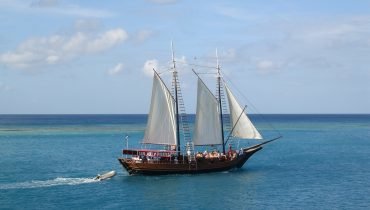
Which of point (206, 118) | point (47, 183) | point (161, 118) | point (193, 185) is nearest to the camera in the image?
point (193, 185)

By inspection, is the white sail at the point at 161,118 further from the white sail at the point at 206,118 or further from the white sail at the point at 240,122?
the white sail at the point at 240,122

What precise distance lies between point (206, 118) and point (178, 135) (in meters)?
5.04

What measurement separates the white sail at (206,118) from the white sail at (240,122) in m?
2.40

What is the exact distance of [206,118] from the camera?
72.8 metres

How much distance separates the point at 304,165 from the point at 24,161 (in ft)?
141

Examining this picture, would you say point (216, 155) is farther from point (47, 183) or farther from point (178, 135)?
point (47, 183)

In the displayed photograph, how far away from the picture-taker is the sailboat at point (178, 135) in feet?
226

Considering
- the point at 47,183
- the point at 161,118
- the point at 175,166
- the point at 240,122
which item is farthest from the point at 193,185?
the point at 47,183

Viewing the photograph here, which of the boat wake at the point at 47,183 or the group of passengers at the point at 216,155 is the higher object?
the group of passengers at the point at 216,155

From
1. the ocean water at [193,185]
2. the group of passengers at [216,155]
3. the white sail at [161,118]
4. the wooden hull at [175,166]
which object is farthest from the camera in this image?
the group of passengers at [216,155]

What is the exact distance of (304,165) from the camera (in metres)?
79.4

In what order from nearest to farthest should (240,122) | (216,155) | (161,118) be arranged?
(161,118) < (216,155) < (240,122)

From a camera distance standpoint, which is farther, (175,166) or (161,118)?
(161,118)

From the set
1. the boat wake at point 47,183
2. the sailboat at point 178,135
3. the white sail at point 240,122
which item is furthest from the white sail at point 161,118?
the boat wake at point 47,183
